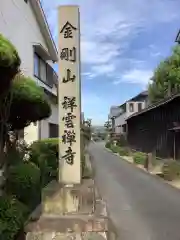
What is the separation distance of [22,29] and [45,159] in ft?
23.7

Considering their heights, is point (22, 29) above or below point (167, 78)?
below

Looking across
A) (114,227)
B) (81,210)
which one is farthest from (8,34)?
(81,210)

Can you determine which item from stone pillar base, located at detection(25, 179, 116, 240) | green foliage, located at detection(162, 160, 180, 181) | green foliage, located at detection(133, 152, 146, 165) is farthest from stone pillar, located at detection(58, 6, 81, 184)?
green foliage, located at detection(133, 152, 146, 165)

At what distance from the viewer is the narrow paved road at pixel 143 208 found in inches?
353

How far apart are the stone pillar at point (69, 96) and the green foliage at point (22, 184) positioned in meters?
3.00

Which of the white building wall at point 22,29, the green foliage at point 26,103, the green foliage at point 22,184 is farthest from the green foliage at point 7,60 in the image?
the white building wall at point 22,29

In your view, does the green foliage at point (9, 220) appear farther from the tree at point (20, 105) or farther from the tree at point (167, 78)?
the tree at point (167, 78)

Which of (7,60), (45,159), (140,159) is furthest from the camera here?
(140,159)

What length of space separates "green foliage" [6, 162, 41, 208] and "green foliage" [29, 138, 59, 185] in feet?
8.63

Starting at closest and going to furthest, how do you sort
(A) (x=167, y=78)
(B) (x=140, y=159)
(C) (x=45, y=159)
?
(C) (x=45, y=159) < (B) (x=140, y=159) < (A) (x=167, y=78)

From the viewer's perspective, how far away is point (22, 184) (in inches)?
351

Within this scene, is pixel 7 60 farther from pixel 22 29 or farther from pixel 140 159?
pixel 140 159

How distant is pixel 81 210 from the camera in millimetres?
5723

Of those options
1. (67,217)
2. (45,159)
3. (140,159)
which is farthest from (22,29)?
(140,159)
